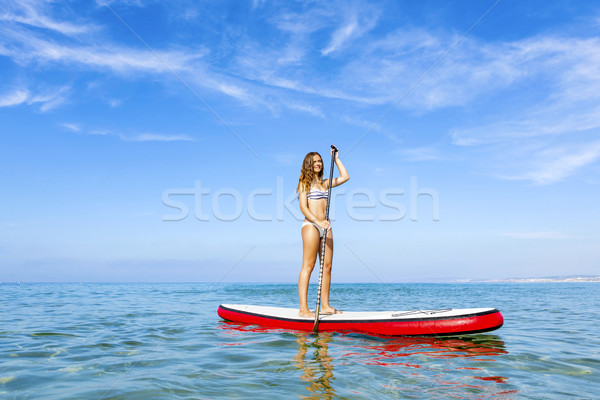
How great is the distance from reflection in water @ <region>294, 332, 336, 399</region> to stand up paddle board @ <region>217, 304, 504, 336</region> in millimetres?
266

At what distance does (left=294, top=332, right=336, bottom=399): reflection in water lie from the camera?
3.55 m

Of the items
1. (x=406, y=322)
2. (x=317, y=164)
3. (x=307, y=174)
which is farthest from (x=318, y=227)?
(x=406, y=322)

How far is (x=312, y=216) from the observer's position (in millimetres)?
6684

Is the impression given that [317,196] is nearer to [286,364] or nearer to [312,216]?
[312,216]

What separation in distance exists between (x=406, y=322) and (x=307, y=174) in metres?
2.86

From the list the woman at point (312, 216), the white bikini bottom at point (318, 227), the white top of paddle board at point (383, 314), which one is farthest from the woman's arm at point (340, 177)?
the white top of paddle board at point (383, 314)

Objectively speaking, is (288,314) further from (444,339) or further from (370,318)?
(444,339)

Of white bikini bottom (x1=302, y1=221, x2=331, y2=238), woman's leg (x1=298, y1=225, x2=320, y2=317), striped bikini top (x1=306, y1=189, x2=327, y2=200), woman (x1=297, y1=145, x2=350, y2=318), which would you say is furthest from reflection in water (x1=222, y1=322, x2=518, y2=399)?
striped bikini top (x1=306, y1=189, x2=327, y2=200)

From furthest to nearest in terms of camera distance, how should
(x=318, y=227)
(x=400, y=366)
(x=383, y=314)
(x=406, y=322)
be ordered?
1. (x=318, y=227)
2. (x=383, y=314)
3. (x=406, y=322)
4. (x=400, y=366)

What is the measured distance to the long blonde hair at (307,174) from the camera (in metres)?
6.87

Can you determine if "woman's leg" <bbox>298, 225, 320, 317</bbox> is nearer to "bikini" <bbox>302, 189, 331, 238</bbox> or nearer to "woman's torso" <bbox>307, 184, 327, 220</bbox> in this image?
"bikini" <bbox>302, 189, 331, 238</bbox>

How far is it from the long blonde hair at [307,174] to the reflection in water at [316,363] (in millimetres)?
2430

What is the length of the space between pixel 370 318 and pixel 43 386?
4218 millimetres

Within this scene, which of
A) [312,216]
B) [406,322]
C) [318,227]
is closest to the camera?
[406,322]
